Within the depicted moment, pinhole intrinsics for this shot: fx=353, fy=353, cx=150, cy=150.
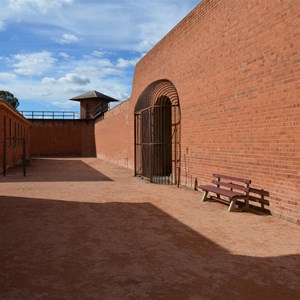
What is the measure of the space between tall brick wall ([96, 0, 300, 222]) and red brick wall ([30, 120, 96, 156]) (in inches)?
1076

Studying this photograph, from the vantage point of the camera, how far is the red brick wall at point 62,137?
127ft

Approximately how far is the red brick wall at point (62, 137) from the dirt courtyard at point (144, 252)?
30.9m

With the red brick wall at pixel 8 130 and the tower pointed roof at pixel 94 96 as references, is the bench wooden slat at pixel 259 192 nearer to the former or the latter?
the red brick wall at pixel 8 130

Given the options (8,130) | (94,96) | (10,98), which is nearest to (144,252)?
(8,130)

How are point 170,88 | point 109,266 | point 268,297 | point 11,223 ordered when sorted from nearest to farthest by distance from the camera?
point 268,297
point 109,266
point 11,223
point 170,88

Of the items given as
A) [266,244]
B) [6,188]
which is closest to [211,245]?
[266,244]

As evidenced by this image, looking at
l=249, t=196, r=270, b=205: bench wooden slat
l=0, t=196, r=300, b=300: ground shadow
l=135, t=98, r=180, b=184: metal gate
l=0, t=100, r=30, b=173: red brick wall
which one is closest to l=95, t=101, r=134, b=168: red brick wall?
l=135, t=98, r=180, b=184: metal gate

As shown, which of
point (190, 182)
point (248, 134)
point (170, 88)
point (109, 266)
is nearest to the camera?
point (109, 266)

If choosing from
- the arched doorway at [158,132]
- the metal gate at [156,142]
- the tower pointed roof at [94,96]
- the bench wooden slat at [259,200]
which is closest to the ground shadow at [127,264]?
the bench wooden slat at [259,200]

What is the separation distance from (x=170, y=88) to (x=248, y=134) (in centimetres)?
603

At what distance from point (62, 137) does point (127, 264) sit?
120ft

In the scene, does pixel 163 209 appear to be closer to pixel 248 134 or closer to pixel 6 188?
pixel 248 134

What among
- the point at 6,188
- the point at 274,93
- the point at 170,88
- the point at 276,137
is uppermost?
the point at 170,88

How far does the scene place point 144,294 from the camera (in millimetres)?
3355
